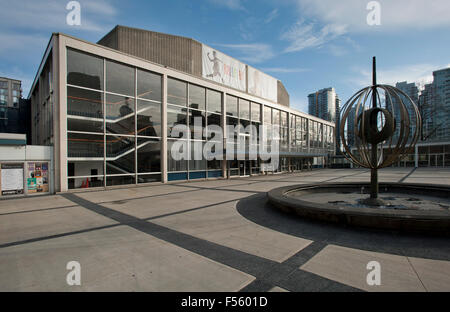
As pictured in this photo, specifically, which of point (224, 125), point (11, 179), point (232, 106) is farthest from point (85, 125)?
point (232, 106)

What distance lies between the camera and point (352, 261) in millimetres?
4180

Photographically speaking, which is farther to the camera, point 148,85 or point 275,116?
point 275,116

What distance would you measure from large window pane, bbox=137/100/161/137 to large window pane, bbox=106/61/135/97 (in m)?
1.38

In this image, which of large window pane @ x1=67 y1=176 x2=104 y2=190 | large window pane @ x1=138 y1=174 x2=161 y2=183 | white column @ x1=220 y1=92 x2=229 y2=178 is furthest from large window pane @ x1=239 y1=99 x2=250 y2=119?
large window pane @ x1=67 y1=176 x2=104 y2=190

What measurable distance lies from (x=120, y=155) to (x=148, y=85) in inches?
252

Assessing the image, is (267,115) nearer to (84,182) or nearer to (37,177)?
(84,182)

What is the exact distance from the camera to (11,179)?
12.5 m

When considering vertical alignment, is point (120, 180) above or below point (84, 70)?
below

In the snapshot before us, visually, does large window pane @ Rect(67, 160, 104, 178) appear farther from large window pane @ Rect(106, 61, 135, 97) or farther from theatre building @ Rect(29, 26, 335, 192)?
large window pane @ Rect(106, 61, 135, 97)

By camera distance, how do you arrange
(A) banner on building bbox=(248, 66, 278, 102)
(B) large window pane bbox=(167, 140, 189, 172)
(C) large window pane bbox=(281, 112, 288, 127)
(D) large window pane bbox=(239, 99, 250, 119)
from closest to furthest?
(B) large window pane bbox=(167, 140, 189, 172)
(D) large window pane bbox=(239, 99, 250, 119)
(A) banner on building bbox=(248, 66, 278, 102)
(C) large window pane bbox=(281, 112, 288, 127)

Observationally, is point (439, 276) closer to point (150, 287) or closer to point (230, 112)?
point (150, 287)

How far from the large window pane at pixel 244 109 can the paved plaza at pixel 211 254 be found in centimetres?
2067

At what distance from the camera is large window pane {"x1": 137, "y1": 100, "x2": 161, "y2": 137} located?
58.5ft

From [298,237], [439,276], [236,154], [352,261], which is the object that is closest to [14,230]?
[298,237]
